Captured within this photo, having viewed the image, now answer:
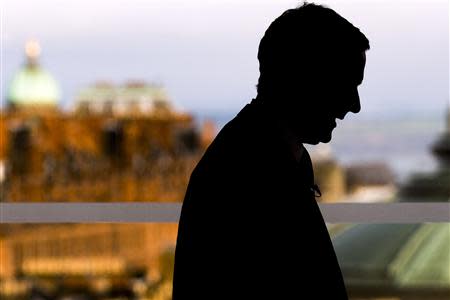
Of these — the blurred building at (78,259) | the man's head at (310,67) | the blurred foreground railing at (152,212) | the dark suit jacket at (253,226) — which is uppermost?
the man's head at (310,67)

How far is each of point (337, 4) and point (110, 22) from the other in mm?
Answer: 756

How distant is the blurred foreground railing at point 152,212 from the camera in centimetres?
166

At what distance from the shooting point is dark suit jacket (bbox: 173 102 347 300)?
761 mm

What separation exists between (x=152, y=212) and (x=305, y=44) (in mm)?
936

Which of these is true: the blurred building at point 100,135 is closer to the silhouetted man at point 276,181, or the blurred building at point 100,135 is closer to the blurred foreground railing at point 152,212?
the blurred foreground railing at point 152,212

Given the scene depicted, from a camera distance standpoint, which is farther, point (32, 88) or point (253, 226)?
point (32, 88)

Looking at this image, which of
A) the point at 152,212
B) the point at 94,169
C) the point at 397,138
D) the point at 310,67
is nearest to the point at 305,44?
the point at 310,67

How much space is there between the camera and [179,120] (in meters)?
4.41

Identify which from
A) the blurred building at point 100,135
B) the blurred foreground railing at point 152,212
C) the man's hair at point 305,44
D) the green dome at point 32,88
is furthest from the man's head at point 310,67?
the green dome at point 32,88

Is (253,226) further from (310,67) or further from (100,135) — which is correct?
(100,135)

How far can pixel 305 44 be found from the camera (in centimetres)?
80

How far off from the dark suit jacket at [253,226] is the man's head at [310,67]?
21 mm

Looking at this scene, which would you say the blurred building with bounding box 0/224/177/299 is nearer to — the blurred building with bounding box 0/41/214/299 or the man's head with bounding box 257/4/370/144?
the blurred building with bounding box 0/41/214/299

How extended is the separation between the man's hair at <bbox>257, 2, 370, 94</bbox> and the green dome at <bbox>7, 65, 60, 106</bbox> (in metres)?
2.90
